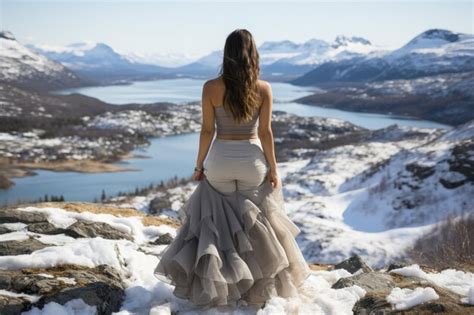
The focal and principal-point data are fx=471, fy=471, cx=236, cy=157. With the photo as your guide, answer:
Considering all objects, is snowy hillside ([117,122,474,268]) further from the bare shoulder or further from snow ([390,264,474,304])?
the bare shoulder

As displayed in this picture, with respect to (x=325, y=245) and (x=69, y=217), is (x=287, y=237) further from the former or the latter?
(x=325, y=245)

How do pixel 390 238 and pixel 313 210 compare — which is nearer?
pixel 390 238

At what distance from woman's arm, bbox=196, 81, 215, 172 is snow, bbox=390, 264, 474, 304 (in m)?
4.06

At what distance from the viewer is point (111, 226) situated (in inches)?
395

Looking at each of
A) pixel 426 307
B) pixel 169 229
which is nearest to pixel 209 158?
pixel 426 307

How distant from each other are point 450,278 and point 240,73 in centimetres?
494

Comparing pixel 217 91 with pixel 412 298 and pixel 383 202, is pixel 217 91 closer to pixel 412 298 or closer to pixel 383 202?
pixel 412 298

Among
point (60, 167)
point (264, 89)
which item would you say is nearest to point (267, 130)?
point (264, 89)

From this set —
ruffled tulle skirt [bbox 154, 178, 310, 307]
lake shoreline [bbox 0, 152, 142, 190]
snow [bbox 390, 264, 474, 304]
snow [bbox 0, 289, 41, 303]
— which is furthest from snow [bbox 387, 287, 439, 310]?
lake shoreline [bbox 0, 152, 142, 190]

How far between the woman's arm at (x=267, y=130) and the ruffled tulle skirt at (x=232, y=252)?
0.24 meters

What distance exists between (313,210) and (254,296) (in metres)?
51.3

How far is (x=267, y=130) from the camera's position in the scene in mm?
6621

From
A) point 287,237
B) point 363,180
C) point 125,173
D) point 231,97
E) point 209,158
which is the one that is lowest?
point 125,173

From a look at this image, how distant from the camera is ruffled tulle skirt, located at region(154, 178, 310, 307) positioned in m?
6.30
